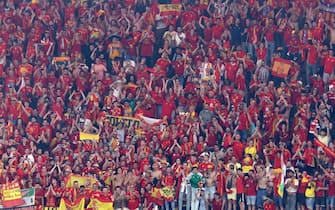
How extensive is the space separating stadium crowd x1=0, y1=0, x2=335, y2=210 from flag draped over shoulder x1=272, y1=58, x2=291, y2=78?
0.11 metres

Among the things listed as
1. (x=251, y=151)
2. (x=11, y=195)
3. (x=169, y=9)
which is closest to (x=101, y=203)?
(x=11, y=195)

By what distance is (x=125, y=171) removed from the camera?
35.6m

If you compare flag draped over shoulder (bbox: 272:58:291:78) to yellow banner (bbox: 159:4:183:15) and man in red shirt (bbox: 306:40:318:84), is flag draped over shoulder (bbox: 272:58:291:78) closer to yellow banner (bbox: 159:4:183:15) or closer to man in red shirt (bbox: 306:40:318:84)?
man in red shirt (bbox: 306:40:318:84)

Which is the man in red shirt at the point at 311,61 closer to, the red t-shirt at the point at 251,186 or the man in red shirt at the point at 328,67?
the man in red shirt at the point at 328,67

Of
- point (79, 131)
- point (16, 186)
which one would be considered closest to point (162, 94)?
point (79, 131)

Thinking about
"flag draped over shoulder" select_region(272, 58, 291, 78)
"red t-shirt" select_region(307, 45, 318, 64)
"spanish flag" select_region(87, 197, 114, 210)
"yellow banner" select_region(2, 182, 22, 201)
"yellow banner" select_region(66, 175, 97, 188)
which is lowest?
"spanish flag" select_region(87, 197, 114, 210)

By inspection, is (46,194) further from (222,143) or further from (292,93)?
(292,93)

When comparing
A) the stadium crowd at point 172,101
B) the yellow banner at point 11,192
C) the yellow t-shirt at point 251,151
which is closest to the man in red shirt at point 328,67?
the stadium crowd at point 172,101

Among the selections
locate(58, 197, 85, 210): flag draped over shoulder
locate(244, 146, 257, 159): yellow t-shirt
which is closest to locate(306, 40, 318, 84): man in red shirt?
locate(244, 146, 257, 159): yellow t-shirt

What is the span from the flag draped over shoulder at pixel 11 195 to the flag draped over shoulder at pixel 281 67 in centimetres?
798

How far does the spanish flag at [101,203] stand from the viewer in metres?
35.1

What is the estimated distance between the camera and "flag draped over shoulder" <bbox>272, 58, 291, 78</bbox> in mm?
38469

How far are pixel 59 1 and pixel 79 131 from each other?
6.55 m

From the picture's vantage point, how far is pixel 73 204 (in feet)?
115
